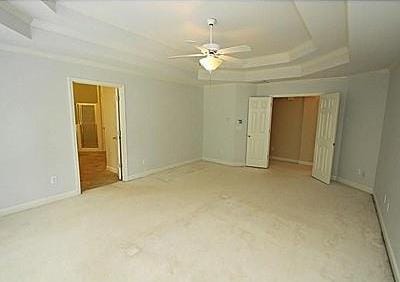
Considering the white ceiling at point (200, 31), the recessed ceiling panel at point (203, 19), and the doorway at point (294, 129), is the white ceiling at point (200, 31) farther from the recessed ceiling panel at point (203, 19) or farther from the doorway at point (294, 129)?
the doorway at point (294, 129)

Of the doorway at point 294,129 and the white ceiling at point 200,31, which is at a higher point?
the white ceiling at point 200,31

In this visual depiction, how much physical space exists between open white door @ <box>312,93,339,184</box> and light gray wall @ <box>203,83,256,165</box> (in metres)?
1.93

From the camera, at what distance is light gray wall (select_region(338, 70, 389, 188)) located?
430 centimetres

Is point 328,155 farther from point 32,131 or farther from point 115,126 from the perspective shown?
point 32,131

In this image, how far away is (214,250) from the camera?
254 cm

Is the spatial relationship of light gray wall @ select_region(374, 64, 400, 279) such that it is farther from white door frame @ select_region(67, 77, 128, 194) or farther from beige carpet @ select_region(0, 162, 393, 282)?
white door frame @ select_region(67, 77, 128, 194)

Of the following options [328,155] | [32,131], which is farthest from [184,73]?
[328,155]

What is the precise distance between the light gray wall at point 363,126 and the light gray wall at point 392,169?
11.1 inches

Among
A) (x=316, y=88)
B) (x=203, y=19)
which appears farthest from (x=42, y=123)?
(x=316, y=88)

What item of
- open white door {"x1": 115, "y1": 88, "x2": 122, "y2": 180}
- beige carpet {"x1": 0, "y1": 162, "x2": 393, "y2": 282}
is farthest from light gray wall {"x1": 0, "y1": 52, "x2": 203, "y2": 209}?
beige carpet {"x1": 0, "y1": 162, "x2": 393, "y2": 282}

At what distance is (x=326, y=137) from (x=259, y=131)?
1.74 metres

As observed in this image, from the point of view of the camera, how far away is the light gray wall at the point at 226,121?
6.27 m

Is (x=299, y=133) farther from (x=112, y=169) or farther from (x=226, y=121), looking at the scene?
(x=112, y=169)

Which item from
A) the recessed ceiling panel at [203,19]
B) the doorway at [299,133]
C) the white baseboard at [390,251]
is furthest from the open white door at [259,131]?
the white baseboard at [390,251]
